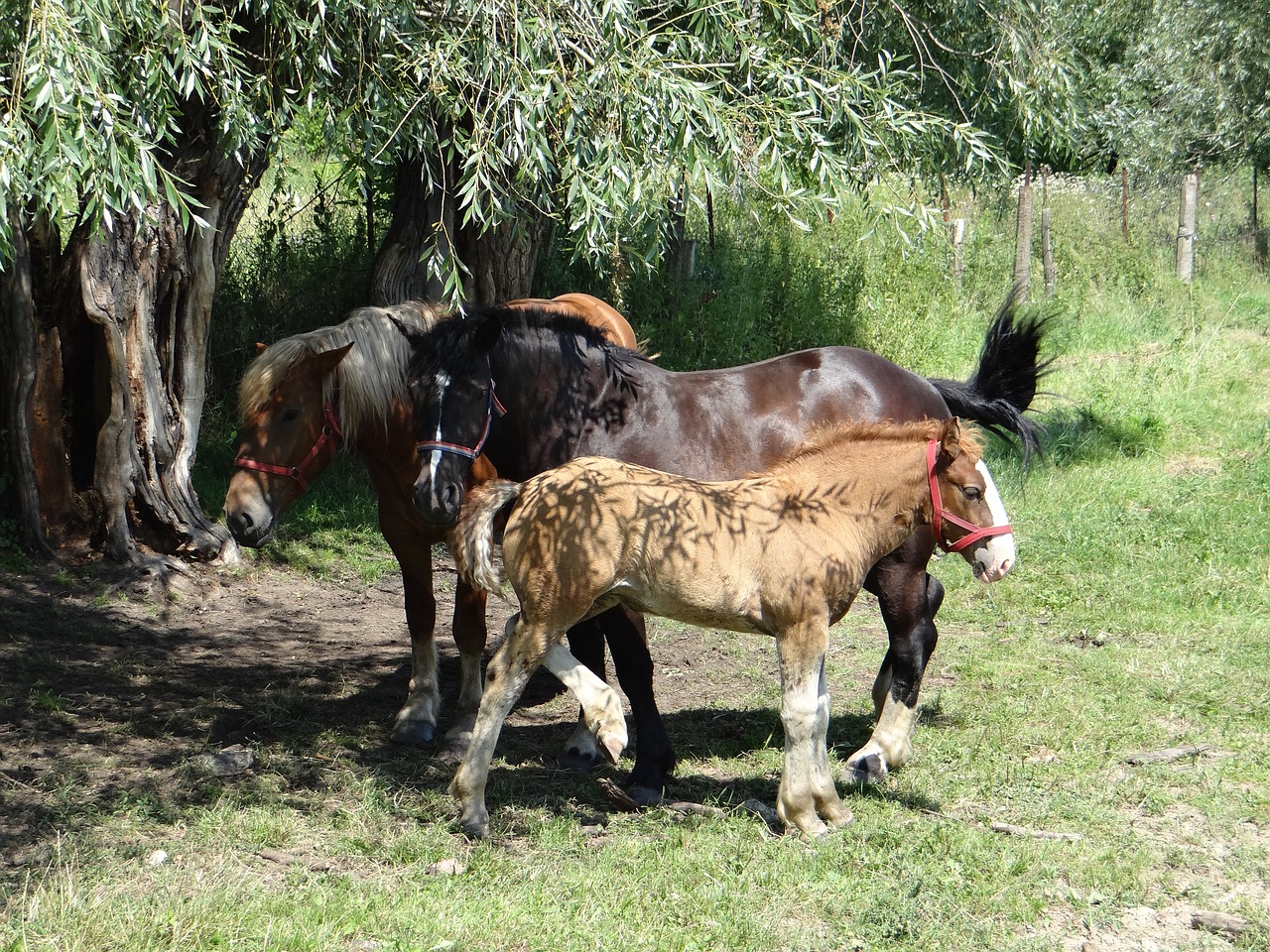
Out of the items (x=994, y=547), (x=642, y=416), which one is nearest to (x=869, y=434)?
(x=994, y=547)

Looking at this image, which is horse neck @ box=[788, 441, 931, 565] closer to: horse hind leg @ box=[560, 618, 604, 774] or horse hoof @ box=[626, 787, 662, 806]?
horse hind leg @ box=[560, 618, 604, 774]

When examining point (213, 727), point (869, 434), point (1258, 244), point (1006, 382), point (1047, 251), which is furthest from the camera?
point (1258, 244)

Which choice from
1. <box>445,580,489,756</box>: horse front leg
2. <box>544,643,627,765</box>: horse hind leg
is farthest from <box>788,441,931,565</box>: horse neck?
<box>445,580,489,756</box>: horse front leg

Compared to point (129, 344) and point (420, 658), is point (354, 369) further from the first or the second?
point (129, 344)

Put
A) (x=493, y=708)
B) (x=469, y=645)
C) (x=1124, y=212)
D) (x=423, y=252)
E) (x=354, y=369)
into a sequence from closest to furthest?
(x=493, y=708) < (x=354, y=369) < (x=469, y=645) < (x=423, y=252) < (x=1124, y=212)

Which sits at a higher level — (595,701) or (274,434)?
(274,434)

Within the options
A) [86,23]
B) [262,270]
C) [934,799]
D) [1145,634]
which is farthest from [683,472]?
[262,270]

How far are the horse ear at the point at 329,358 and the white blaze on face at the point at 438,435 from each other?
67 cm

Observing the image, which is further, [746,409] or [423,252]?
[423,252]

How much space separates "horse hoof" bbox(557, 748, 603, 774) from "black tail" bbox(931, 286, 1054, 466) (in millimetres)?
2583

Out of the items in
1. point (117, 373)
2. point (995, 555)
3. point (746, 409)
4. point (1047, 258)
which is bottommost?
point (995, 555)

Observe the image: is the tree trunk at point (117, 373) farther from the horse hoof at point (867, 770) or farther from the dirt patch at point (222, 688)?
the horse hoof at point (867, 770)

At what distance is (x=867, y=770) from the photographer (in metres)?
5.17

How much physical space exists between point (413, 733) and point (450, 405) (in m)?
1.75
